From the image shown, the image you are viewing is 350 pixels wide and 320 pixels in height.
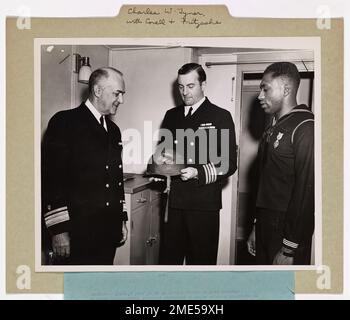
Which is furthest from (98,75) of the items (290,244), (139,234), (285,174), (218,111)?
(290,244)

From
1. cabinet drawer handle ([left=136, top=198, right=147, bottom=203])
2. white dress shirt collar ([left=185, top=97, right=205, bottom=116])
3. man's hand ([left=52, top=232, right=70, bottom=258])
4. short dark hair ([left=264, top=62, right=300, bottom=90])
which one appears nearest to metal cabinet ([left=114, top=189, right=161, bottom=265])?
cabinet drawer handle ([left=136, top=198, right=147, bottom=203])

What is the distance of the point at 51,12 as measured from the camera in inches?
32.4

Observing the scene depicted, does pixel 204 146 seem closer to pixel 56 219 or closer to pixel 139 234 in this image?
pixel 139 234

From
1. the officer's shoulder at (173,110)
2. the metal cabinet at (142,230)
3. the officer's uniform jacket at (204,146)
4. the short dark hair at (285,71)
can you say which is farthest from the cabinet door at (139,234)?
the short dark hair at (285,71)

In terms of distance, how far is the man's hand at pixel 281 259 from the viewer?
33.4 inches

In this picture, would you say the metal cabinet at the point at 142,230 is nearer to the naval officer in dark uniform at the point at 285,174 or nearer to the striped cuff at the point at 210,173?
the striped cuff at the point at 210,173

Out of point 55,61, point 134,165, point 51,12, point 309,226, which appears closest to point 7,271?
point 134,165

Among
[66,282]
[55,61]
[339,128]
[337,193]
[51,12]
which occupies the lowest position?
[66,282]

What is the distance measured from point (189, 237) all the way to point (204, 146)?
0.24 metres

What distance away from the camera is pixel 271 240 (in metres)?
0.85

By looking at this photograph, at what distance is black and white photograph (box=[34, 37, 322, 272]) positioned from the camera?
2.74 ft

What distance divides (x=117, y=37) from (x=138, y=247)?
520mm

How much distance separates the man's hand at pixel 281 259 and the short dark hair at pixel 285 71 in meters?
0.41

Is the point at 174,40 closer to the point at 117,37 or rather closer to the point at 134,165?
the point at 117,37
